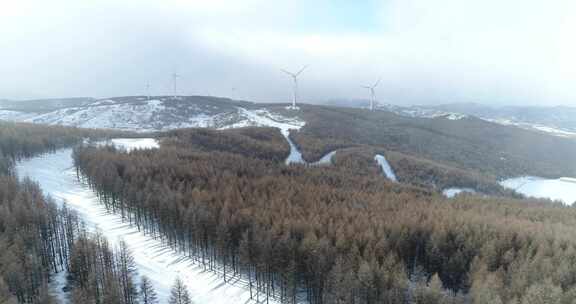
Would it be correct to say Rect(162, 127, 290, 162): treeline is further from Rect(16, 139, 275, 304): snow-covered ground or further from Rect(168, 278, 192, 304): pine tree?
Rect(168, 278, 192, 304): pine tree

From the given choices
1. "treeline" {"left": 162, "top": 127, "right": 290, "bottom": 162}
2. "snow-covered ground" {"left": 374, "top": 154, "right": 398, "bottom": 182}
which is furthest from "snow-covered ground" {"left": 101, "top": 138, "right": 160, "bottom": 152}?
"snow-covered ground" {"left": 374, "top": 154, "right": 398, "bottom": 182}

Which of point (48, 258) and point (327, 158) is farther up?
point (327, 158)

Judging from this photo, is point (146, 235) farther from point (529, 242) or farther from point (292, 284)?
point (529, 242)

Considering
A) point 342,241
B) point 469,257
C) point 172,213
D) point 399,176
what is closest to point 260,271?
point 342,241

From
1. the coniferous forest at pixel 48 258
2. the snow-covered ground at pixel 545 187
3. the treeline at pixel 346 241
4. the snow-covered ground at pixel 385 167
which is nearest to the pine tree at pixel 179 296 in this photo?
the coniferous forest at pixel 48 258

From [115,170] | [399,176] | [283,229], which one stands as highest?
[115,170]

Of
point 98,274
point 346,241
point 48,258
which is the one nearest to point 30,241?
point 48,258

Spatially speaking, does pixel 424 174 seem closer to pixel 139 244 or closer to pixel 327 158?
pixel 327 158
